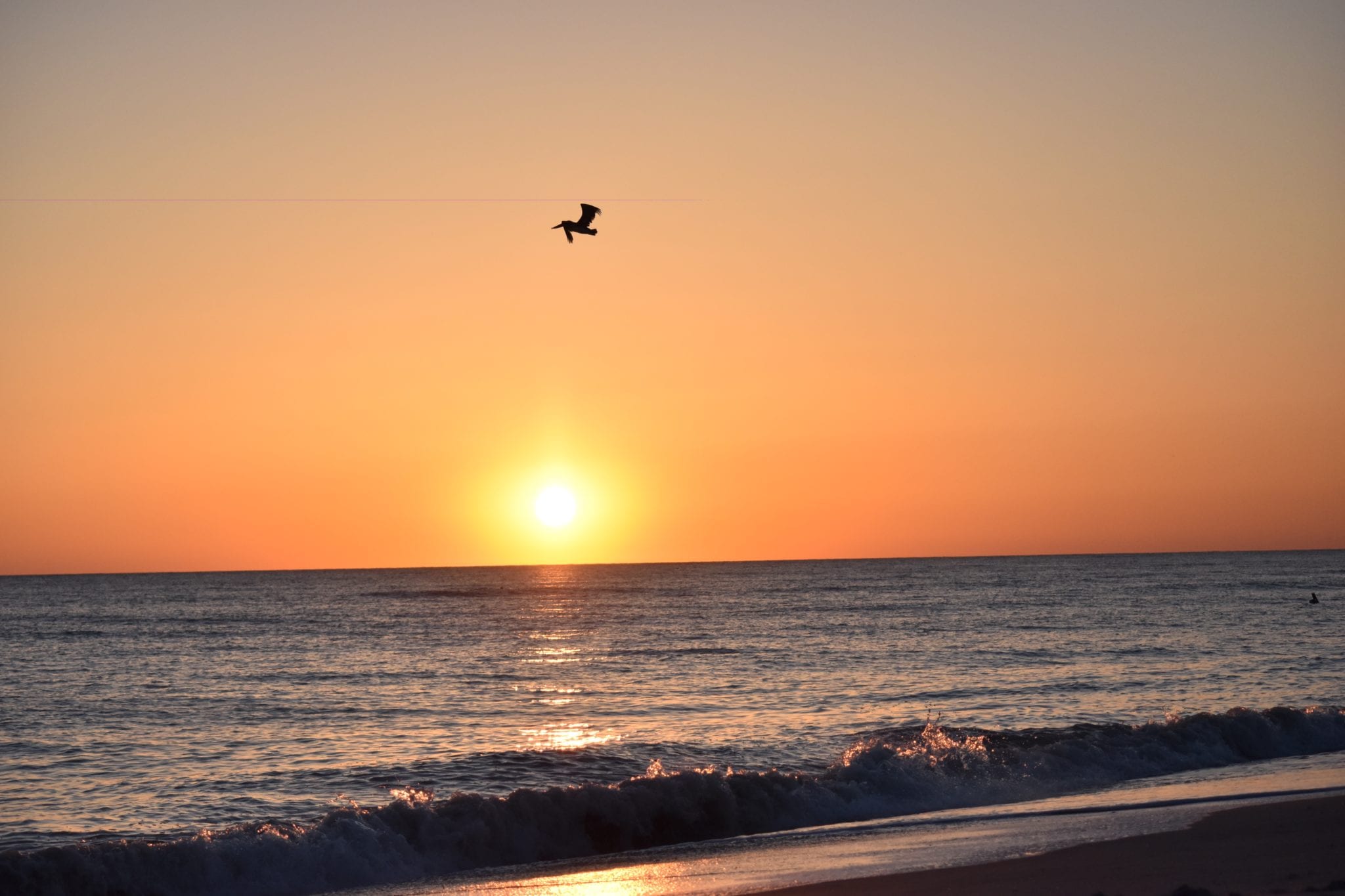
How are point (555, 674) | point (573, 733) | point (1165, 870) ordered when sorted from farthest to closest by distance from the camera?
point (555, 674), point (573, 733), point (1165, 870)

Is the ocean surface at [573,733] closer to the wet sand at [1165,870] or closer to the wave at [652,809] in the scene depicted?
the wave at [652,809]

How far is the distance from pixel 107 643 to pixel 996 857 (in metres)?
58.3

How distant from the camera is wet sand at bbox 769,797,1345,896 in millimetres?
12375

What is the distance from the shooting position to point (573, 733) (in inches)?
1059

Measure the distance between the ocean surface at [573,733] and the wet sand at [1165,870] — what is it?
483 centimetres

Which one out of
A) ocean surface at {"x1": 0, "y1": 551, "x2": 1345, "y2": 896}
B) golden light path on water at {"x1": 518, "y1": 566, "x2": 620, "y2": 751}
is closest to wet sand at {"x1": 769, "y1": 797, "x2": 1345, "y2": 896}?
ocean surface at {"x1": 0, "y1": 551, "x2": 1345, "y2": 896}

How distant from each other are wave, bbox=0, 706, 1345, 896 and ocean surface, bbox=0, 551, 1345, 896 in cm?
4

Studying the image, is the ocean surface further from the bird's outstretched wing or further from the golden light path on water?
the bird's outstretched wing

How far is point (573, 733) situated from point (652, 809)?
8.90m

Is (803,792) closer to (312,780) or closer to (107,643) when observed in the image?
(312,780)

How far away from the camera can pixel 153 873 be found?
15.5 meters

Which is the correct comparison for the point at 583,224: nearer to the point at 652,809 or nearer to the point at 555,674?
the point at 652,809

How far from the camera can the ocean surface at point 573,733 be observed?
17.0 metres

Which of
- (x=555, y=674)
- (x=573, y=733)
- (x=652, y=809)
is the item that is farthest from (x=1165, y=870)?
(x=555, y=674)
